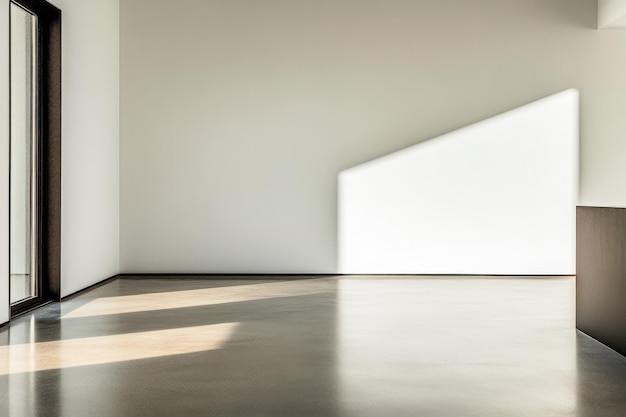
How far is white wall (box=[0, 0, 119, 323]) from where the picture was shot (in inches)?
267

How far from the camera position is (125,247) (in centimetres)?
860

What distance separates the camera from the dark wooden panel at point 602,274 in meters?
4.47

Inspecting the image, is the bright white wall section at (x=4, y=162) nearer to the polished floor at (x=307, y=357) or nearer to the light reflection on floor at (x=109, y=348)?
the polished floor at (x=307, y=357)

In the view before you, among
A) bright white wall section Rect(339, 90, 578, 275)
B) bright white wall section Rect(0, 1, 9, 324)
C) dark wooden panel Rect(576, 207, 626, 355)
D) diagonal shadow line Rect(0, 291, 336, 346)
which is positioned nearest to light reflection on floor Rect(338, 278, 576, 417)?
dark wooden panel Rect(576, 207, 626, 355)

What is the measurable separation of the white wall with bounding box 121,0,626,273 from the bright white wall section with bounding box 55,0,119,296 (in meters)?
0.31

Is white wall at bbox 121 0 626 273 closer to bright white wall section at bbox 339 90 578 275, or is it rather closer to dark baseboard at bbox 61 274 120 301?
bright white wall section at bbox 339 90 578 275

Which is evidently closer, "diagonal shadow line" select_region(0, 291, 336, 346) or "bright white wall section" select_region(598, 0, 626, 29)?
"diagonal shadow line" select_region(0, 291, 336, 346)

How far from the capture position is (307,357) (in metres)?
4.33

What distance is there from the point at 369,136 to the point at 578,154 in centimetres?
221

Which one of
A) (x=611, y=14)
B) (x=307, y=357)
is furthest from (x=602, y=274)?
(x=611, y=14)

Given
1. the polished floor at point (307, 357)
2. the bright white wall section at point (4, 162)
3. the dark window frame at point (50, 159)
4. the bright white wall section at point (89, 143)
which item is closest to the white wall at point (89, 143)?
the bright white wall section at point (89, 143)

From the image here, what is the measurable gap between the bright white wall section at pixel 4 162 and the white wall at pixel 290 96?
125 inches

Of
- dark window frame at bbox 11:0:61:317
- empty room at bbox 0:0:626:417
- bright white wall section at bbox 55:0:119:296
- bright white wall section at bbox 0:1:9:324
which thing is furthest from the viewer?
empty room at bbox 0:0:626:417

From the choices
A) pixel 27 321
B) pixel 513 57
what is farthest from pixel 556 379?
pixel 513 57
